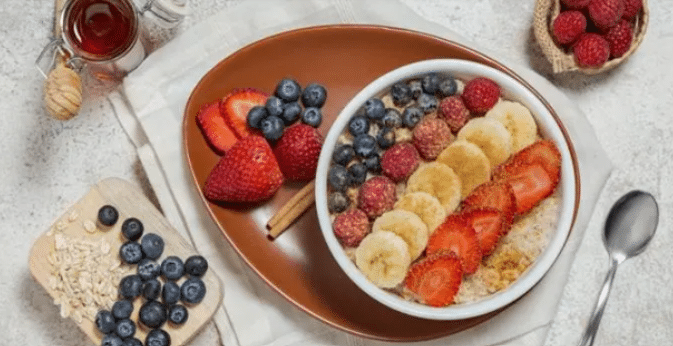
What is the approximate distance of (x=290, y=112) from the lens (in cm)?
123

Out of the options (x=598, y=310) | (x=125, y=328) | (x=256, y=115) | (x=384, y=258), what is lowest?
(x=598, y=310)

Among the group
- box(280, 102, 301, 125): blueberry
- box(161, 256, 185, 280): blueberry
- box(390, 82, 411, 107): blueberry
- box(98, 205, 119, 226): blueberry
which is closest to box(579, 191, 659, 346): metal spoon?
box(390, 82, 411, 107): blueberry

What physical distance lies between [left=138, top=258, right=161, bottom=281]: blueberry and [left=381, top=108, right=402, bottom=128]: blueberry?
0.37 m

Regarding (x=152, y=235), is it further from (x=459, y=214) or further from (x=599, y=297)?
(x=599, y=297)

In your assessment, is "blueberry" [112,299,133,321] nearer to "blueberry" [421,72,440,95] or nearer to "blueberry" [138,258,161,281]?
"blueberry" [138,258,161,281]

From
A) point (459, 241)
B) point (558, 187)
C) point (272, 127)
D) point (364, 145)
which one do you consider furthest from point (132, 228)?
point (558, 187)

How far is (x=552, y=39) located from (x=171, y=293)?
0.63 m

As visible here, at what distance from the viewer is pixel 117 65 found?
1.31 m

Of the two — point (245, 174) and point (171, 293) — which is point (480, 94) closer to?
point (245, 174)

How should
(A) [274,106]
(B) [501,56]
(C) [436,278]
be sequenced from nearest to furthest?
(C) [436,278] → (A) [274,106] → (B) [501,56]

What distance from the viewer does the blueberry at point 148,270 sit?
4.08ft

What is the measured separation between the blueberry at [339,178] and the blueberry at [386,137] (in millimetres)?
58

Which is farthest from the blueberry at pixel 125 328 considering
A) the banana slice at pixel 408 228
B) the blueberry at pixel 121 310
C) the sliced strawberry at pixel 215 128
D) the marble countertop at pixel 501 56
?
the banana slice at pixel 408 228

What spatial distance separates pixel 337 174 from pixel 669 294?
0.54 m
